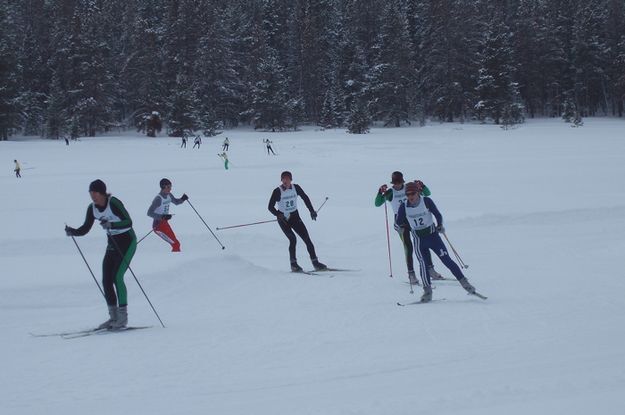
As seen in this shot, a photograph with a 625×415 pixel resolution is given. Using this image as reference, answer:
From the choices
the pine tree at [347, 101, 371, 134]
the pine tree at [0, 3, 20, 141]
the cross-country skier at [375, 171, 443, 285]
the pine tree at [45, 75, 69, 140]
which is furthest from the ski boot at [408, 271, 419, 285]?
the pine tree at [0, 3, 20, 141]

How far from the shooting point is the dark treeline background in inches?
2405

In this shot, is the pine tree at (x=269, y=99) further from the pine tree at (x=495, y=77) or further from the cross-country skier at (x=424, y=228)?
the cross-country skier at (x=424, y=228)

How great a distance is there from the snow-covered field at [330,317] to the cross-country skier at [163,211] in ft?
1.17

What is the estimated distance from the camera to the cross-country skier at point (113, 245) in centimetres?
662

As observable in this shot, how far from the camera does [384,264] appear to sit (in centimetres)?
1141

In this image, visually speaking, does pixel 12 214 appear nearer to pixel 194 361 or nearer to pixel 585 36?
pixel 194 361

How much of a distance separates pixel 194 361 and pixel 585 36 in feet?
247

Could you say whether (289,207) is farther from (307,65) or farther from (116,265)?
(307,65)

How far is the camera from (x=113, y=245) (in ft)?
21.8

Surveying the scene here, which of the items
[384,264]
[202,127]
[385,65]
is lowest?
[384,264]

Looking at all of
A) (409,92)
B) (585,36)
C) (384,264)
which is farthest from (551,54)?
(384,264)

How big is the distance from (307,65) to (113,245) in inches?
2641

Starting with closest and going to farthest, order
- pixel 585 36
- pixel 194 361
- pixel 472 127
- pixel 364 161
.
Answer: pixel 194 361
pixel 364 161
pixel 472 127
pixel 585 36

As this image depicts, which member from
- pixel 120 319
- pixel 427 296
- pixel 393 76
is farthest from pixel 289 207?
pixel 393 76
